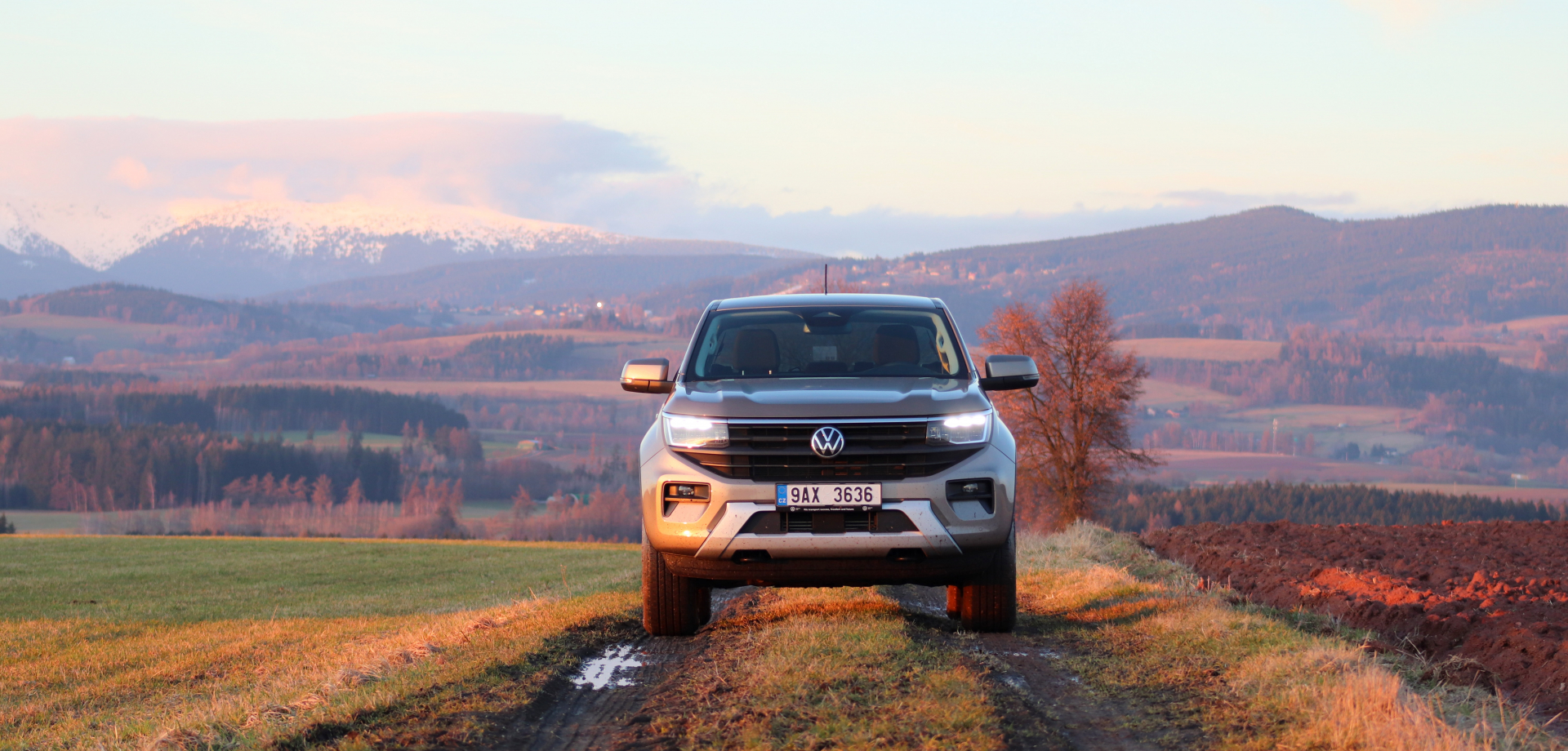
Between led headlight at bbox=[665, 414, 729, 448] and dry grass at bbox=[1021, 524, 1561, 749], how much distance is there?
2421mm

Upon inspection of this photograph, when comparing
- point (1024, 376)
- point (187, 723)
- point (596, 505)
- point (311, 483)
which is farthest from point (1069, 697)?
point (311, 483)

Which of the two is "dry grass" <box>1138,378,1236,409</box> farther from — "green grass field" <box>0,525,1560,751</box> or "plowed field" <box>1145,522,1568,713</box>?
"green grass field" <box>0,525,1560,751</box>

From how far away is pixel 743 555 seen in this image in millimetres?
6910

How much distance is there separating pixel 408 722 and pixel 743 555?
2337 millimetres

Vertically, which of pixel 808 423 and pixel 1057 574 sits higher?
pixel 808 423

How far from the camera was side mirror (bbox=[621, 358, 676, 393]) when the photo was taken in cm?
819

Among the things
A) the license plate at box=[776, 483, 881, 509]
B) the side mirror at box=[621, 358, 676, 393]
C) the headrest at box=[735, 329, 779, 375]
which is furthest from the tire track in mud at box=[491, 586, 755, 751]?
the headrest at box=[735, 329, 779, 375]

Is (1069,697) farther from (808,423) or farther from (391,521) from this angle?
(391,521)

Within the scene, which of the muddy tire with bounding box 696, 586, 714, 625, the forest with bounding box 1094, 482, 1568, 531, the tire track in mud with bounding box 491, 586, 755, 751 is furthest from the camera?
the forest with bounding box 1094, 482, 1568, 531

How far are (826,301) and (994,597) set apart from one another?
2.61m

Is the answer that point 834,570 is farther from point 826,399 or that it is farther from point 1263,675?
point 1263,675

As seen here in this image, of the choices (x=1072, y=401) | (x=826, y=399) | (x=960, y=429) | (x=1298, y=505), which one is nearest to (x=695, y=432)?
(x=826, y=399)

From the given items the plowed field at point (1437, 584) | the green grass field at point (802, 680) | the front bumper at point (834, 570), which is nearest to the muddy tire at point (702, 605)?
the green grass field at point (802, 680)

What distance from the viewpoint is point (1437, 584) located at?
10.2 meters
